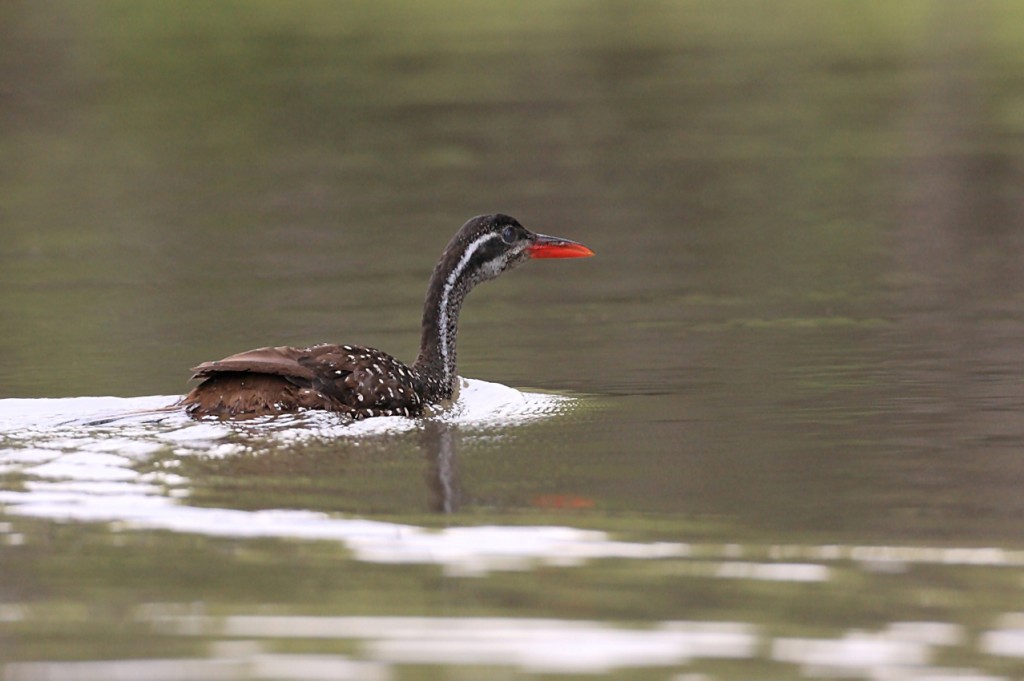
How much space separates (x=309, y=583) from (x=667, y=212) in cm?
1380

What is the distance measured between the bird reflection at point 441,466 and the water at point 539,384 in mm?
38

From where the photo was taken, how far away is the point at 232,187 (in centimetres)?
2352

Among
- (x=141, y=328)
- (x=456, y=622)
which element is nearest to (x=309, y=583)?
(x=456, y=622)

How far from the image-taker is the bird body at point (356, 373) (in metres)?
11.1

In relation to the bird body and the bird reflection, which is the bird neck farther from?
the bird reflection

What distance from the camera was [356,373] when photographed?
37.4 ft

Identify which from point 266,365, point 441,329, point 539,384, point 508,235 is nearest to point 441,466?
point 266,365

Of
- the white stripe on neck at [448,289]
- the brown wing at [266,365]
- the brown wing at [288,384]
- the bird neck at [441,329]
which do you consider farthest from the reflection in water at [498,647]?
the white stripe on neck at [448,289]

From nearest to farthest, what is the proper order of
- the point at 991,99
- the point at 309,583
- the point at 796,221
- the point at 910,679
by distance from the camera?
the point at 910,679, the point at 309,583, the point at 796,221, the point at 991,99

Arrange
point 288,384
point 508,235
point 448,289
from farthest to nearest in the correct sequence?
point 508,235, point 448,289, point 288,384

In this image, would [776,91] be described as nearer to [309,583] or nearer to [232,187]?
[232,187]

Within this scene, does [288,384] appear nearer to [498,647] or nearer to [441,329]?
[441,329]

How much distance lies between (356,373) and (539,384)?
1.84m

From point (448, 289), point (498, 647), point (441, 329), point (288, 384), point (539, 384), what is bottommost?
point (498, 647)
